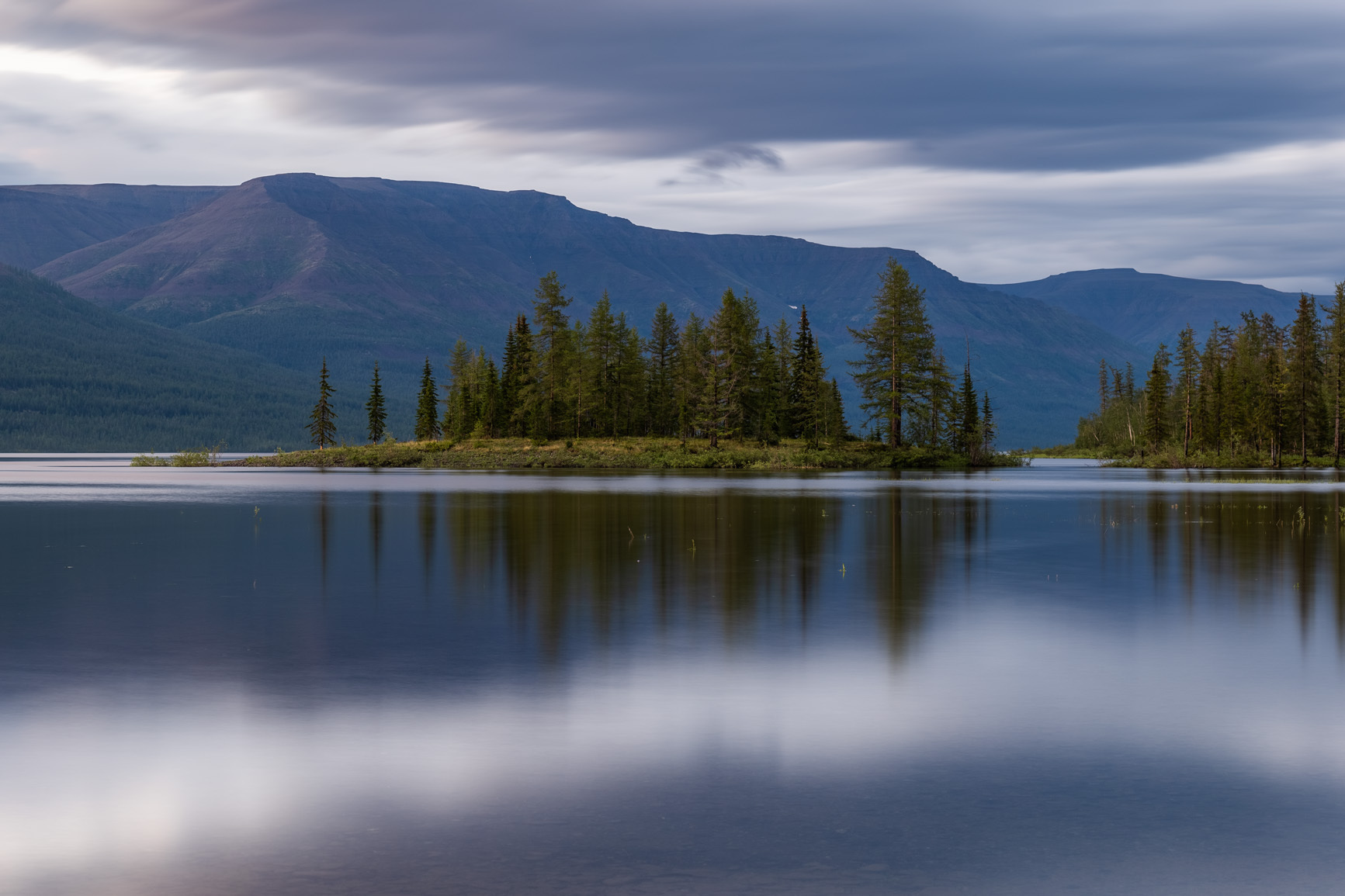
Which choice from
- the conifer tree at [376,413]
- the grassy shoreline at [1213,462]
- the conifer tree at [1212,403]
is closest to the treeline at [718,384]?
the grassy shoreline at [1213,462]

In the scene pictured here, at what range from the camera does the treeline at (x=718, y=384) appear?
10988cm

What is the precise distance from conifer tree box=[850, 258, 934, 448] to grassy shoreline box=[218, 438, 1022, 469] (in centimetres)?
391

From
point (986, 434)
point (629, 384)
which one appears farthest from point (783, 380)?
point (986, 434)

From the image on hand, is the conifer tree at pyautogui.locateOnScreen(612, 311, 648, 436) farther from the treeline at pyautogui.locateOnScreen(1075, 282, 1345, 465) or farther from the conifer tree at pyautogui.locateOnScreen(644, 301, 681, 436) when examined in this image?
the treeline at pyautogui.locateOnScreen(1075, 282, 1345, 465)

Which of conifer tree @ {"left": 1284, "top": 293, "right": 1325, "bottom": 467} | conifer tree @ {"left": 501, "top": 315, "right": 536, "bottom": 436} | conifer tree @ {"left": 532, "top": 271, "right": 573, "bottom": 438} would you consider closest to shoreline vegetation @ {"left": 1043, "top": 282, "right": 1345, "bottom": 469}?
conifer tree @ {"left": 1284, "top": 293, "right": 1325, "bottom": 467}

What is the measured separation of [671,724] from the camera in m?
12.9

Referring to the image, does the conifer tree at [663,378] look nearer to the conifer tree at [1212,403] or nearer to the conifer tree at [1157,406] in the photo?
the conifer tree at [1157,406]

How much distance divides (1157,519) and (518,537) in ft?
77.2

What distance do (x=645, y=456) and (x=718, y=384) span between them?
9770 millimetres

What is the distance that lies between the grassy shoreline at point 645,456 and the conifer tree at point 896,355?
12.8 feet

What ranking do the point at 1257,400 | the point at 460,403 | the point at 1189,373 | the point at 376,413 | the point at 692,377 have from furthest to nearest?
the point at 376,413 < the point at 460,403 < the point at 1189,373 < the point at 692,377 < the point at 1257,400

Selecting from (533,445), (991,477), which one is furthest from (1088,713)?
(533,445)

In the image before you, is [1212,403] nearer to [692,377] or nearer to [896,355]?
[896,355]

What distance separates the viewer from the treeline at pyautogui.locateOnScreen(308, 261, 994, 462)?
109875 mm
